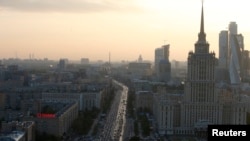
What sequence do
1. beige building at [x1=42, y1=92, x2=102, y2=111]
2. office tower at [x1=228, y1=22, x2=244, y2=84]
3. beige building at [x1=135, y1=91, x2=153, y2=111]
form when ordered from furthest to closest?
office tower at [x1=228, y1=22, x2=244, y2=84] < beige building at [x1=42, y1=92, x2=102, y2=111] < beige building at [x1=135, y1=91, x2=153, y2=111]

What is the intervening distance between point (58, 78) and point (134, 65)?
5323 cm

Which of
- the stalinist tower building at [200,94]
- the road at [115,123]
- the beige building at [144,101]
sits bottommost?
the road at [115,123]

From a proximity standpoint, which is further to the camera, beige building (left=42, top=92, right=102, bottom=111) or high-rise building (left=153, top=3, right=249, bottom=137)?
beige building (left=42, top=92, right=102, bottom=111)

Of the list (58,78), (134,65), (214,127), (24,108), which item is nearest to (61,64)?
(134,65)

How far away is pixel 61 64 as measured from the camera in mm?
130250

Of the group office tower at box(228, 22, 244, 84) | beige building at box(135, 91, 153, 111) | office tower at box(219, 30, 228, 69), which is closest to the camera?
beige building at box(135, 91, 153, 111)

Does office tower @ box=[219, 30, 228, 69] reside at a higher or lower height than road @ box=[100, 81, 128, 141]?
higher

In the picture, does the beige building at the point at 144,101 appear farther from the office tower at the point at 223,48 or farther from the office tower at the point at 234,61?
the office tower at the point at 223,48

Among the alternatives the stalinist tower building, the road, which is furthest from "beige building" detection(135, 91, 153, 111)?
the stalinist tower building

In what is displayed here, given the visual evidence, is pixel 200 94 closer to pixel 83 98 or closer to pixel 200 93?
pixel 200 93

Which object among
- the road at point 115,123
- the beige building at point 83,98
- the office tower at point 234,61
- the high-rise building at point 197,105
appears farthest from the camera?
the office tower at point 234,61

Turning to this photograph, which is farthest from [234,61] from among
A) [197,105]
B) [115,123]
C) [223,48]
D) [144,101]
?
[115,123]

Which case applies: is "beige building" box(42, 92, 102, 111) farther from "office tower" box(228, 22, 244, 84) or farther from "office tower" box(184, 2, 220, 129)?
"office tower" box(228, 22, 244, 84)

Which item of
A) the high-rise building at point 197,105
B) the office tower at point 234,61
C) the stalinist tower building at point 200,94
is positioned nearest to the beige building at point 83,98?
the high-rise building at point 197,105
